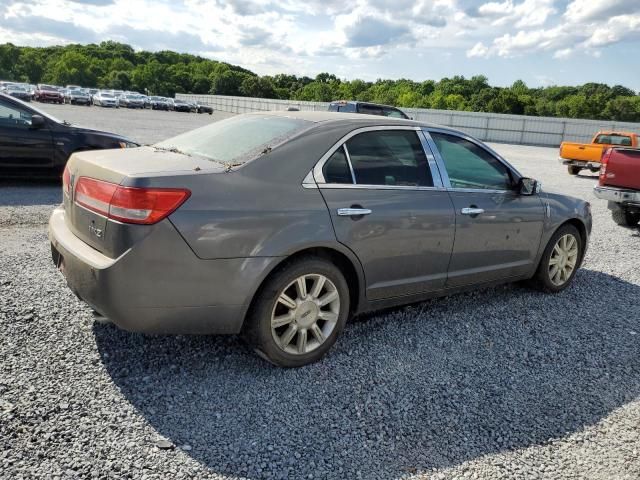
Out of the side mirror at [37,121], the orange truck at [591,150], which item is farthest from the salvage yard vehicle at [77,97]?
the side mirror at [37,121]

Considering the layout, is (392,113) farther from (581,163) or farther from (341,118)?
(341,118)

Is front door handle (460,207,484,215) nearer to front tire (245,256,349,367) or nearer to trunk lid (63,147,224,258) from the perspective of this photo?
front tire (245,256,349,367)

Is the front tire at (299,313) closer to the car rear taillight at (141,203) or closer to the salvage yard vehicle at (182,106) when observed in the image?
the car rear taillight at (141,203)

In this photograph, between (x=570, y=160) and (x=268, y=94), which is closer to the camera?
(x=570, y=160)

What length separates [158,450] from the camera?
2.66m

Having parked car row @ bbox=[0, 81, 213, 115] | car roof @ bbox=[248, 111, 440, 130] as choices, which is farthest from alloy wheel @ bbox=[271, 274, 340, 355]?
parked car row @ bbox=[0, 81, 213, 115]

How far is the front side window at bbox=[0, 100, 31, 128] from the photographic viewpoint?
8.43 m

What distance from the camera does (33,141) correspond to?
8.52 metres

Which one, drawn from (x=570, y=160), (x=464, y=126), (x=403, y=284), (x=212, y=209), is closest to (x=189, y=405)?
(x=212, y=209)

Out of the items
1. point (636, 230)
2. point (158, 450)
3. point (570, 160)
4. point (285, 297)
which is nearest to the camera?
point (158, 450)

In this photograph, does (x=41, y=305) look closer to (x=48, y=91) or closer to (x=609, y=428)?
(x=609, y=428)

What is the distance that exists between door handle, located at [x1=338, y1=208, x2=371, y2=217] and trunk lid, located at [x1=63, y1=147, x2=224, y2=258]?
82 cm

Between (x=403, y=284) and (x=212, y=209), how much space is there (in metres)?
1.63

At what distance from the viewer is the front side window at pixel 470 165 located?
4.34 meters
